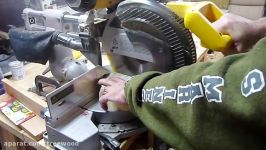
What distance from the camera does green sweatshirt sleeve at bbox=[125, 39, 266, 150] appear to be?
33 centimetres

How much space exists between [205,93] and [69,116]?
398 mm

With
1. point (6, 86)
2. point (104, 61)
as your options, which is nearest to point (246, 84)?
point (104, 61)

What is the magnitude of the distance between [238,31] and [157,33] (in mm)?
185

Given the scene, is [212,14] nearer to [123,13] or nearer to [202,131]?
[123,13]

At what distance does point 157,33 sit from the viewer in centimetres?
60

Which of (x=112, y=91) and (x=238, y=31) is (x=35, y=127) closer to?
(x=112, y=91)

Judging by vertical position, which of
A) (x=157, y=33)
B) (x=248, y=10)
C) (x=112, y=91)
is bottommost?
(x=248, y=10)

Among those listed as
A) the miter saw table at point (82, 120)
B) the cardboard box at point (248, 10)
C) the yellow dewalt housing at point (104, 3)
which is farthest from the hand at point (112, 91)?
the cardboard box at point (248, 10)

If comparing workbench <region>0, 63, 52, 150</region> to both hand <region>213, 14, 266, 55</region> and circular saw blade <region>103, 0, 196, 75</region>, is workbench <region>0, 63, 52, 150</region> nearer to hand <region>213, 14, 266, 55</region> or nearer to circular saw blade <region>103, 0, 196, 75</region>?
circular saw blade <region>103, 0, 196, 75</region>

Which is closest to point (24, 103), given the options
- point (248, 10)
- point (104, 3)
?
point (104, 3)

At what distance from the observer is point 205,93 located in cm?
38

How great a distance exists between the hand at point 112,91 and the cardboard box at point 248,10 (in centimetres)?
211

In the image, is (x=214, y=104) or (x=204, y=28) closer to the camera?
(x=214, y=104)

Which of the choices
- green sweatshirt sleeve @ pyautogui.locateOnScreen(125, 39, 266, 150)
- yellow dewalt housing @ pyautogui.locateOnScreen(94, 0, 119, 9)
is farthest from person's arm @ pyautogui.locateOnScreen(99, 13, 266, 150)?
yellow dewalt housing @ pyautogui.locateOnScreen(94, 0, 119, 9)
